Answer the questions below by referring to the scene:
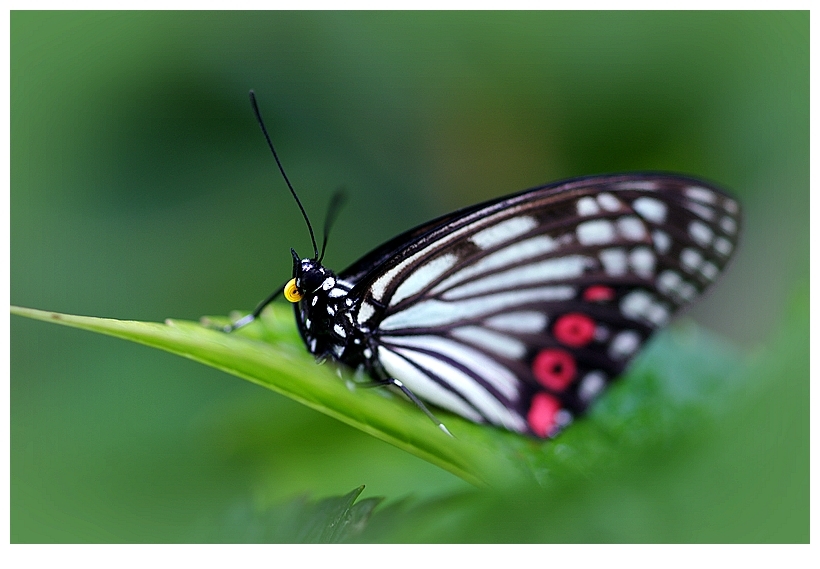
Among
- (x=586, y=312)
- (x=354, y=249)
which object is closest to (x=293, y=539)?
(x=586, y=312)

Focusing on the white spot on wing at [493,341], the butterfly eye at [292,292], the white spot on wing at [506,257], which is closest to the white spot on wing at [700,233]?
the white spot on wing at [506,257]

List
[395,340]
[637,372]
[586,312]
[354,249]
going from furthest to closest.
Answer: [354,249] → [637,372] → [586,312] → [395,340]

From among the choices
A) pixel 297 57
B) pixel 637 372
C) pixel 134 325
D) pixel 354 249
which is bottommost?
pixel 637 372

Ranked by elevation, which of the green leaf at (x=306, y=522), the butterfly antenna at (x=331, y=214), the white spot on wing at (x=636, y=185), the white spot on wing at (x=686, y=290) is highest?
the butterfly antenna at (x=331, y=214)

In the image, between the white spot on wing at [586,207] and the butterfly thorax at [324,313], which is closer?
the butterfly thorax at [324,313]

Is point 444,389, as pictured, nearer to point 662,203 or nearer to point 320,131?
point 662,203

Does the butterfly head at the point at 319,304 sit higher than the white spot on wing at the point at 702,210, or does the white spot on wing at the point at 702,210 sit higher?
the butterfly head at the point at 319,304

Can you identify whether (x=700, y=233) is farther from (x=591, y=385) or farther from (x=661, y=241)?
(x=591, y=385)

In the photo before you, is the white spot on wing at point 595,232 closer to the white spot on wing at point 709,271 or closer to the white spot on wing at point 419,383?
the white spot on wing at point 709,271
